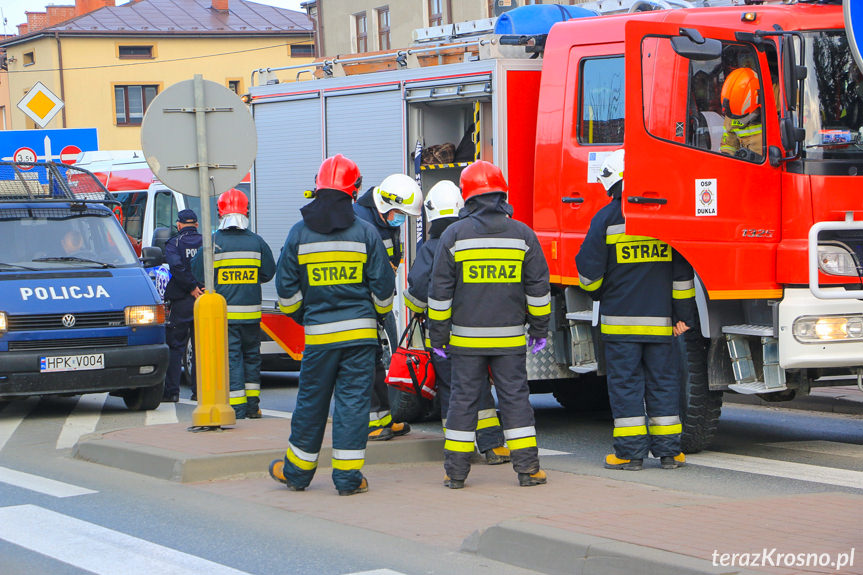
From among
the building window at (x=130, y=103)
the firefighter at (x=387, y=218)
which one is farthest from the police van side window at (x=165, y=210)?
the building window at (x=130, y=103)

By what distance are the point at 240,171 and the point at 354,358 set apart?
261 cm

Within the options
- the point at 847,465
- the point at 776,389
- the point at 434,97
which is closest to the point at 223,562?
the point at 776,389

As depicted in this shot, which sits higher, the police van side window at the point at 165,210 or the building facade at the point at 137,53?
the building facade at the point at 137,53

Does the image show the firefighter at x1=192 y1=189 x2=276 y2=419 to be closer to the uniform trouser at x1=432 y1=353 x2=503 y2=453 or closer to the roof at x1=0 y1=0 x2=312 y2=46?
the uniform trouser at x1=432 y1=353 x2=503 y2=453

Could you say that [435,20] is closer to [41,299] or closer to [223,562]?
[41,299]

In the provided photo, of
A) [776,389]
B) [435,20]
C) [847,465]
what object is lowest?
[847,465]

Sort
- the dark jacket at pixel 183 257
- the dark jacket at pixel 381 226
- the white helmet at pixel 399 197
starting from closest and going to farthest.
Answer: the white helmet at pixel 399 197, the dark jacket at pixel 381 226, the dark jacket at pixel 183 257

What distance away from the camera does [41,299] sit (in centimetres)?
1109

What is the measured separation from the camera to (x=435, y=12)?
39281mm

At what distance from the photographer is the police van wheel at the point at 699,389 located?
27.8ft

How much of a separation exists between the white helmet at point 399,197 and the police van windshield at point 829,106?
9.75 feet

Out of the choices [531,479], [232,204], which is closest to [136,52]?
[232,204]

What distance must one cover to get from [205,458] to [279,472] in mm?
587

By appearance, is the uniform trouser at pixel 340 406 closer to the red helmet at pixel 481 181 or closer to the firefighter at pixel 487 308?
the firefighter at pixel 487 308
